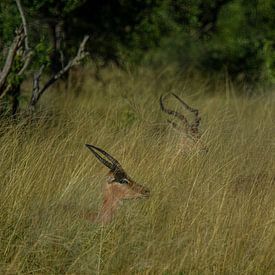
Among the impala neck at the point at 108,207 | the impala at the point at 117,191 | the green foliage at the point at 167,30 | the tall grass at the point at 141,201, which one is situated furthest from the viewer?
the green foliage at the point at 167,30

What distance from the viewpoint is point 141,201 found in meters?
5.34

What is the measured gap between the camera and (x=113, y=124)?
8195 millimetres

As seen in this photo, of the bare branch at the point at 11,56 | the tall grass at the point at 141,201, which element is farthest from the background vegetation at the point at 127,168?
the bare branch at the point at 11,56

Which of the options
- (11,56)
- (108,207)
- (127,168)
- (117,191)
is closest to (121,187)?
(117,191)

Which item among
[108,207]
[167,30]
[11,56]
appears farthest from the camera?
[167,30]

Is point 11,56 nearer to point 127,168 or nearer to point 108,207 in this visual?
point 127,168

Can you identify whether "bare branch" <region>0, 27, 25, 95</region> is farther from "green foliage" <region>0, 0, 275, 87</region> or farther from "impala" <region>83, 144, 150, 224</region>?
"impala" <region>83, 144, 150, 224</region>

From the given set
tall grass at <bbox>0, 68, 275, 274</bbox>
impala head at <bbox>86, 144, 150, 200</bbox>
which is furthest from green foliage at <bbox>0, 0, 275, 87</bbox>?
impala head at <bbox>86, 144, 150, 200</bbox>

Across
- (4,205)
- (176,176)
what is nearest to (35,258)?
(4,205)

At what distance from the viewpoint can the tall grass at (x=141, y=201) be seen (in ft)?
15.2

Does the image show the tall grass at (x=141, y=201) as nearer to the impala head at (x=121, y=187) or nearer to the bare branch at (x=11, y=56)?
the impala head at (x=121, y=187)

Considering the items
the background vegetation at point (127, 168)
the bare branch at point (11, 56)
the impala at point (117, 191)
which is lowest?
the background vegetation at point (127, 168)

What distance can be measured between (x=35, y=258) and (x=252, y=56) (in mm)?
9864

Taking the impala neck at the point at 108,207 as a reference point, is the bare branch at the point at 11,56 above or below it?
above
